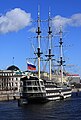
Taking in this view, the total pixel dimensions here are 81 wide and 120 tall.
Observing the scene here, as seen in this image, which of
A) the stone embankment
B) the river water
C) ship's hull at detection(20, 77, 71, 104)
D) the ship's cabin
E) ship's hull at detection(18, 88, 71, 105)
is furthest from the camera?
the stone embankment

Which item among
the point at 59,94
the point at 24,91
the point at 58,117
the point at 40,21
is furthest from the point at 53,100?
the point at 58,117

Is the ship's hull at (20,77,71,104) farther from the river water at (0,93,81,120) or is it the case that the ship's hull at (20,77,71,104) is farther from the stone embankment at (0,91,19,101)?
the stone embankment at (0,91,19,101)

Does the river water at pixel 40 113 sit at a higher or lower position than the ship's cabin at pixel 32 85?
lower

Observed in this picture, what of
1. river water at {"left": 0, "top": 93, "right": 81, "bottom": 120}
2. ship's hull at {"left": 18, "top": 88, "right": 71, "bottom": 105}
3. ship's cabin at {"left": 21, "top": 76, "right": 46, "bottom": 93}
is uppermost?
ship's cabin at {"left": 21, "top": 76, "right": 46, "bottom": 93}

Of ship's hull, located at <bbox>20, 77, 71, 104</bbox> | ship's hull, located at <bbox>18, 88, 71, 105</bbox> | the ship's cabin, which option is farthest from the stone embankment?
the ship's cabin

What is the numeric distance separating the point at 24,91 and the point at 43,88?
22.7 feet

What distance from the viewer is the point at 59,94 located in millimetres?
158375

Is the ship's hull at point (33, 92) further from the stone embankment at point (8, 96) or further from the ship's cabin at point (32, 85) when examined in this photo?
the stone embankment at point (8, 96)

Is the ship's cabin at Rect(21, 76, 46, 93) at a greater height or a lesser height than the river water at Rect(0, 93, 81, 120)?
greater

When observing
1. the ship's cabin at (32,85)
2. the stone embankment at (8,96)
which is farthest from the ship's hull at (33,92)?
the stone embankment at (8,96)

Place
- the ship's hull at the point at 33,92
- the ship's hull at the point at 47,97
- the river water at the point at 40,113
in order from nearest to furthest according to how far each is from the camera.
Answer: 1. the river water at the point at 40,113
2. the ship's hull at the point at 33,92
3. the ship's hull at the point at 47,97

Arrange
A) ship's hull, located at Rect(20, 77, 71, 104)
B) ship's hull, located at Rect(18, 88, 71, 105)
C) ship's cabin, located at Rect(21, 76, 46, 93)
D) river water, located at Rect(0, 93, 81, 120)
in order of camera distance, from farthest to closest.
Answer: ship's cabin, located at Rect(21, 76, 46, 93), ship's hull, located at Rect(18, 88, 71, 105), ship's hull, located at Rect(20, 77, 71, 104), river water, located at Rect(0, 93, 81, 120)

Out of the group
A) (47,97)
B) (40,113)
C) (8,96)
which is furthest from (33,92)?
(8,96)

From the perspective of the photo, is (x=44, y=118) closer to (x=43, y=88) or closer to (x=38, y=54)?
(x=43, y=88)
